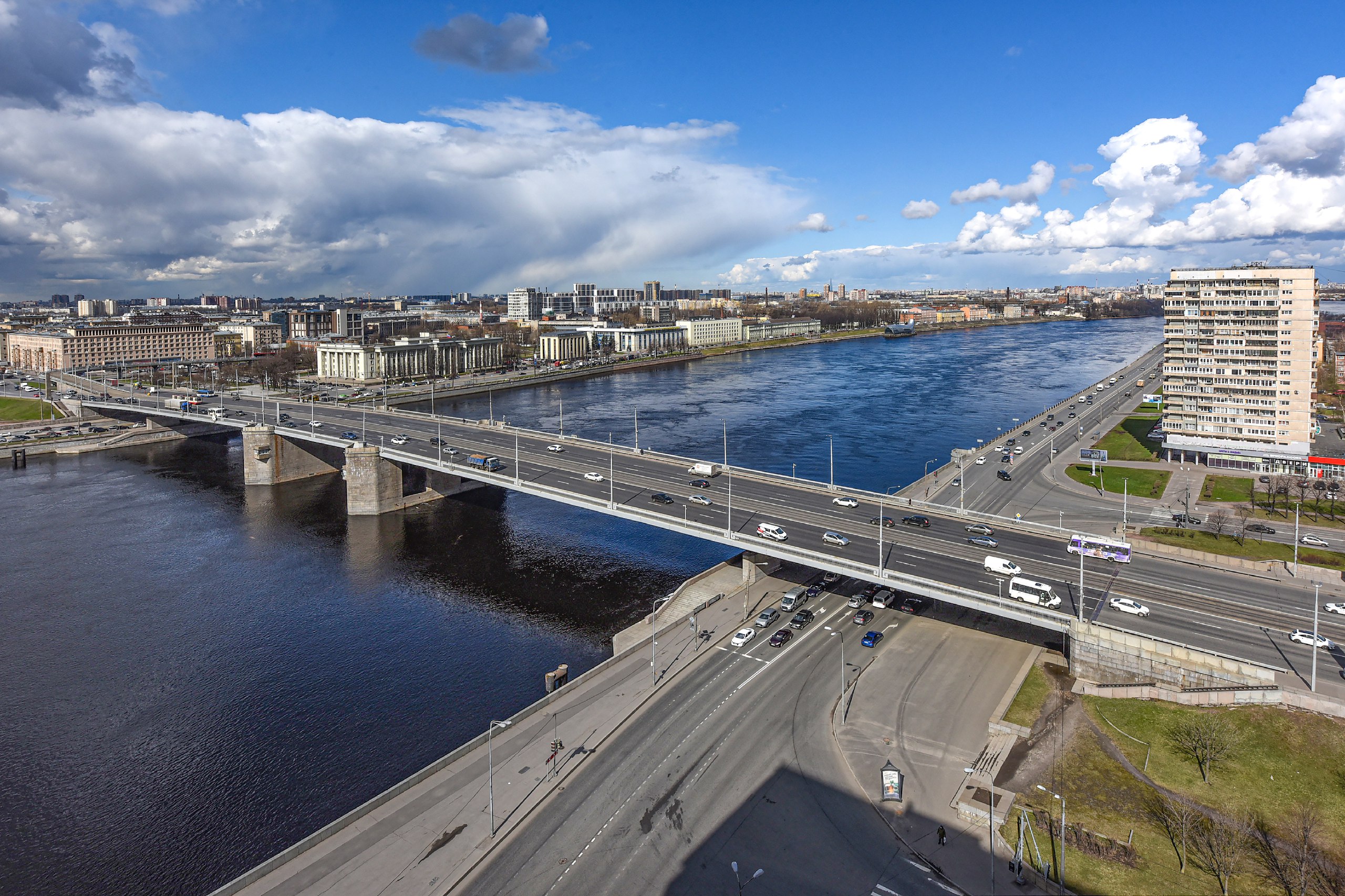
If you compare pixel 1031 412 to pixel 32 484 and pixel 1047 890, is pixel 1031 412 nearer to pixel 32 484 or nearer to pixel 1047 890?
pixel 1047 890

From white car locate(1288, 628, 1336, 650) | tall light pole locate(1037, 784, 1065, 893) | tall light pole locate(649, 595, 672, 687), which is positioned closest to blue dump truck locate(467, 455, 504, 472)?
tall light pole locate(649, 595, 672, 687)

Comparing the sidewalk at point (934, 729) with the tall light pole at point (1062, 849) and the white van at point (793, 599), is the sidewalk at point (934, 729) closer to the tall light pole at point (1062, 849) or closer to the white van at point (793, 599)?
the tall light pole at point (1062, 849)

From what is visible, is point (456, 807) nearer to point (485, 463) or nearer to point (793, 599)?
point (793, 599)

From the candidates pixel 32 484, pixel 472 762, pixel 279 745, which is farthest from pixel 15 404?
pixel 472 762

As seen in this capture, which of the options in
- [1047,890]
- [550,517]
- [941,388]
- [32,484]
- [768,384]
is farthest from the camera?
[768,384]

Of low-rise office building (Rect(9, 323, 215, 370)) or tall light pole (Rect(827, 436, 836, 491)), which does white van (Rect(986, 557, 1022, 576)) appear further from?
low-rise office building (Rect(9, 323, 215, 370))

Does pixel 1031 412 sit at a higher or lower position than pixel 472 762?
higher
